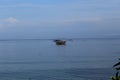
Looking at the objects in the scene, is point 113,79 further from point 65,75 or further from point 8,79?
point 65,75

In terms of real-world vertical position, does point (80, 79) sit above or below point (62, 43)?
below

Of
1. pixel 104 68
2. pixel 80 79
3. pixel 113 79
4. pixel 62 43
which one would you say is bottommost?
pixel 113 79

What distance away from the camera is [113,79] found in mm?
10305

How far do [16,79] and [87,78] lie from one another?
7955mm

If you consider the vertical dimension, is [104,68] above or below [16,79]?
above

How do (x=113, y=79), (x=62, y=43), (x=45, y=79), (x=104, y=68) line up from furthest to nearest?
(x=62, y=43) → (x=104, y=68) → (x=45, y=79) → (x=113, y=79)

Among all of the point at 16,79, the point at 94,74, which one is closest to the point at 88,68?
the point at 94,74

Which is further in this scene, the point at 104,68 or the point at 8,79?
the point at 104,68

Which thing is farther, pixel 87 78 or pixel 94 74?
pixel 94 74

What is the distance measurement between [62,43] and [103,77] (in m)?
99.8

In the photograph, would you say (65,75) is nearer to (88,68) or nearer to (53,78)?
(53,78)

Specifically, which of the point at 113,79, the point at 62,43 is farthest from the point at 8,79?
the point at 62,43

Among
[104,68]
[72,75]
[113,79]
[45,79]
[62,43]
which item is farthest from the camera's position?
[62,43]

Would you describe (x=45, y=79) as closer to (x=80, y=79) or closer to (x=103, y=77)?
(x=80, y=79)
